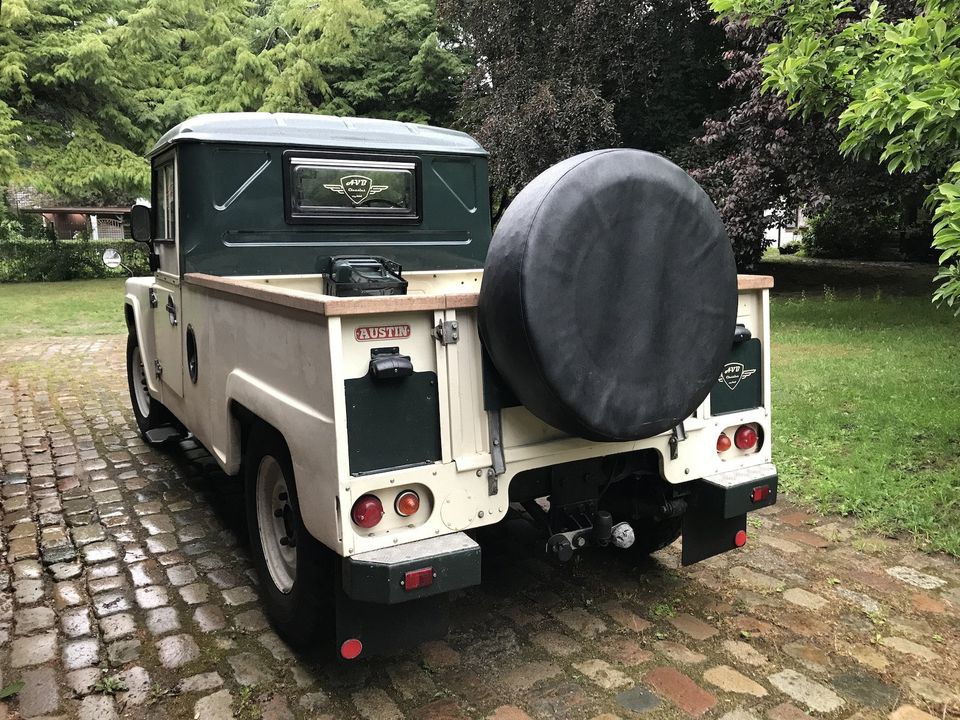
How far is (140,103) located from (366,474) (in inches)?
898

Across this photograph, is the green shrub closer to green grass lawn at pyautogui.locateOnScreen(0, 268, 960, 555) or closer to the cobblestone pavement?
green grass lawn at pyautogui.locateOnScreen(0, 268, 960, 555)

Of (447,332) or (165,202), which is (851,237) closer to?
(165,202)

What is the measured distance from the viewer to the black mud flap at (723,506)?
335cm

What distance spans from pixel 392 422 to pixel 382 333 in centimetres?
30

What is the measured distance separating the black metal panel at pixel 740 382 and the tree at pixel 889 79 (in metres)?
1.50

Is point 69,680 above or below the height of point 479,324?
below

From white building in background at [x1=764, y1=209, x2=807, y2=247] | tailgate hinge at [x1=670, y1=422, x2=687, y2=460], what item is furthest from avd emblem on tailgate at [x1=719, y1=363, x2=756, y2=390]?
white building in background at [x1=764, y1=209, x2=807, y2=247]

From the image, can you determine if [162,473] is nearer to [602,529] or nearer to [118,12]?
[602,529]

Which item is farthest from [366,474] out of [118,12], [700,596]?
[118,12]

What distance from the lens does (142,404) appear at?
662 cm

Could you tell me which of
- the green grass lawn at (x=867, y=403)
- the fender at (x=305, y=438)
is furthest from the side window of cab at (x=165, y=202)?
the green grass lawn at (x=867, y=403)

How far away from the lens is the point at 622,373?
274 cm

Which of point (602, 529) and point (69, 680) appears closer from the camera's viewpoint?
point (69, 680)

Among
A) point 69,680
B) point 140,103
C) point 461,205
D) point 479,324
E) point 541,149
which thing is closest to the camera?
point 479,324
